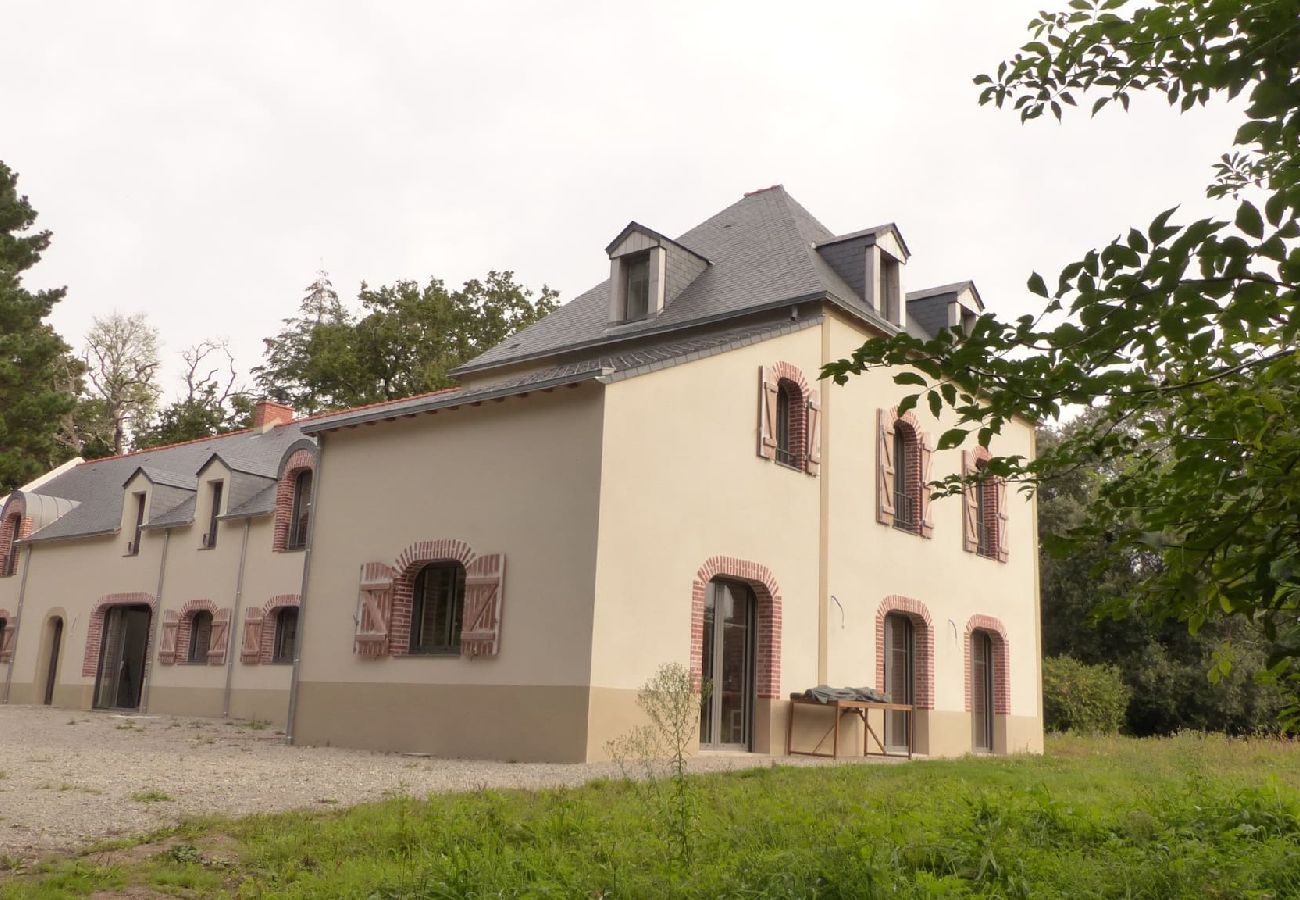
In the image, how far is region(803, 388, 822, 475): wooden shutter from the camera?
1634 centimetres

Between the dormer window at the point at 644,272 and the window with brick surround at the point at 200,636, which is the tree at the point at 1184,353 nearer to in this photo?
the dormer window at the point at 644,272

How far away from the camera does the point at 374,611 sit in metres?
15.1

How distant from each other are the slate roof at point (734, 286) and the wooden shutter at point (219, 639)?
721 cm

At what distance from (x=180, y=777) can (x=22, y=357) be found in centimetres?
2757

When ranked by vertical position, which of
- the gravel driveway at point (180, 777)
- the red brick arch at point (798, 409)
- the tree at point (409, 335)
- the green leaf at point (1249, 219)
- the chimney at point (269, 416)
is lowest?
the gravel driveway at point (180, 777)

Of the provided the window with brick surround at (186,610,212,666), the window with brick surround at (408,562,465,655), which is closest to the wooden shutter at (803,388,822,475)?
the window with brick surround at (408,562,465,655)

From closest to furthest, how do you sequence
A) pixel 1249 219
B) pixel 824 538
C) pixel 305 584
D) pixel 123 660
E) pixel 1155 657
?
pixel 1249 219 → pixel 305 584 → pixel 824 538 → pixel 123 660 → pixel 1155 657

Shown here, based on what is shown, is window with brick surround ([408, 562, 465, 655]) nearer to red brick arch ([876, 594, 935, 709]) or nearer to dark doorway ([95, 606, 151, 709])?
red brick arch ([876, 594, 935, 709])

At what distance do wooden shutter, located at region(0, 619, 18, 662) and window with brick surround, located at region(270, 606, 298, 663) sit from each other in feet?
31.8

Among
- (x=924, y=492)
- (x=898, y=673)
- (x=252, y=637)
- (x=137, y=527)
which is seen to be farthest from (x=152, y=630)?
(x=924, y=492)

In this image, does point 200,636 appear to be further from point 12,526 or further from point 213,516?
point 12,526

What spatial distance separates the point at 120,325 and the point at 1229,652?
45183 mm

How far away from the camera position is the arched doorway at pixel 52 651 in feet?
84.6

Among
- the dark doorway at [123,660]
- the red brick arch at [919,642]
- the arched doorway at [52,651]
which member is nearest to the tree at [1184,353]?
the red brick arch at [919,642]
